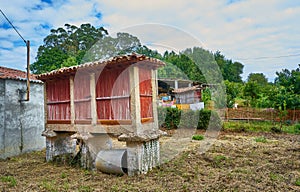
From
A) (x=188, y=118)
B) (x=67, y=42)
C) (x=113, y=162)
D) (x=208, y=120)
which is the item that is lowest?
(x=113, y=162)

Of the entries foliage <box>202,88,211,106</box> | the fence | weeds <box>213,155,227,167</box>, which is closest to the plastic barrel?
weeds <box>213,155,227,167</box>

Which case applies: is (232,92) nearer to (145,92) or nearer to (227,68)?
(227,68)

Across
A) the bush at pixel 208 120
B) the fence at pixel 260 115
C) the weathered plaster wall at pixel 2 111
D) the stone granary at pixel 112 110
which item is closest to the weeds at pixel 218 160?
the stone granary at pixel 112 110

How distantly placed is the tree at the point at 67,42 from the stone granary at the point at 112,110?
69.9 feet

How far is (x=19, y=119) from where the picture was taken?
9.66 meters

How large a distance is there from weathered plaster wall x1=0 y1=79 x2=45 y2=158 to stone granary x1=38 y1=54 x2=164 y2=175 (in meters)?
2.31

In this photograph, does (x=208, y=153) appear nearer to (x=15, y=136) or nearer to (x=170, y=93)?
(x=15, y=136)

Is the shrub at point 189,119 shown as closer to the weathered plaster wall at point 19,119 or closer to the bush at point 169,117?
the bush at point 169,117

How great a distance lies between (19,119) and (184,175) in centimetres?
739

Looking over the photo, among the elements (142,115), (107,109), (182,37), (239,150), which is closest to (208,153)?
(239,150)

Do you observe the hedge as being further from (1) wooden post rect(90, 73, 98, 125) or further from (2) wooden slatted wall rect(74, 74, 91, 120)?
(1) wooden post rect(90, 73, 98, 125)

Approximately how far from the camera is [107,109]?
6.77 metres

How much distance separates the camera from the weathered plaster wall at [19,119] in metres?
9.12

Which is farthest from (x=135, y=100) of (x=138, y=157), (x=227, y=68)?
(x=227, y=68)
